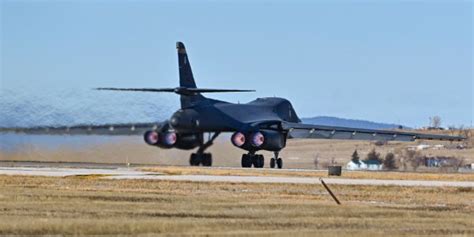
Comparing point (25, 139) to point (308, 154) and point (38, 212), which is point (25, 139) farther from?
point (308, 154)

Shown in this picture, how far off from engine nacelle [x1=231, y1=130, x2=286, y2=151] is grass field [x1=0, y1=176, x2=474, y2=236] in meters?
25.7

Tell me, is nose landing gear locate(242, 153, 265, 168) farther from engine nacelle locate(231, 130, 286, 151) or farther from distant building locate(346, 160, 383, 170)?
distant building locate(346, 160, 383, 170)

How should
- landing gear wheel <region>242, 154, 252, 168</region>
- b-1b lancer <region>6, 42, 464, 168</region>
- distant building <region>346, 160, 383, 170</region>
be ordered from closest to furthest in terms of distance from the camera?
b-1b lancer <region>6, 42, 464, 168</region>
landing gear wheel <region>242, 154, 252, 168</region>
distant building <region>346, 160, 383, 170</region>


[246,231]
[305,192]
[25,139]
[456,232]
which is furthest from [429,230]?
[25,139]

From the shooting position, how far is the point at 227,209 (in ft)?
105

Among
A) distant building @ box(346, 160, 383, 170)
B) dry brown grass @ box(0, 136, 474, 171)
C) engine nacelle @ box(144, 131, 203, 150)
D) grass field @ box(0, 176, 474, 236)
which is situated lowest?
grass field @ box(0, 176, 474, 236)

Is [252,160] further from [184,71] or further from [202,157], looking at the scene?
[184,71]

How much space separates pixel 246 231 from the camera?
25984 millimetres

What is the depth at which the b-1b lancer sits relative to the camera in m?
68.6

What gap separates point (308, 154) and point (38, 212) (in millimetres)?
98502

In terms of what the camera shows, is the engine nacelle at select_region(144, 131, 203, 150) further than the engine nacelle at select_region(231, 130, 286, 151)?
No

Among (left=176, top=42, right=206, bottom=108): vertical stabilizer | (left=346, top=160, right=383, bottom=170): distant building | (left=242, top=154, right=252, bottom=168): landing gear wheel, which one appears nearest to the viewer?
(left=242, top=154, right=252, bottom=168): landing gear wheel

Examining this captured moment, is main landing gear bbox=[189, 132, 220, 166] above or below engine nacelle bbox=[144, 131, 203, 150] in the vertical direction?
below

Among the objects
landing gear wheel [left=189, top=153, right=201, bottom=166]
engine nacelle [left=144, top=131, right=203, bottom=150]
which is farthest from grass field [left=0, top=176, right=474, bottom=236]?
engine nacelle [left=144, top=131, right=203, bottom=150]
